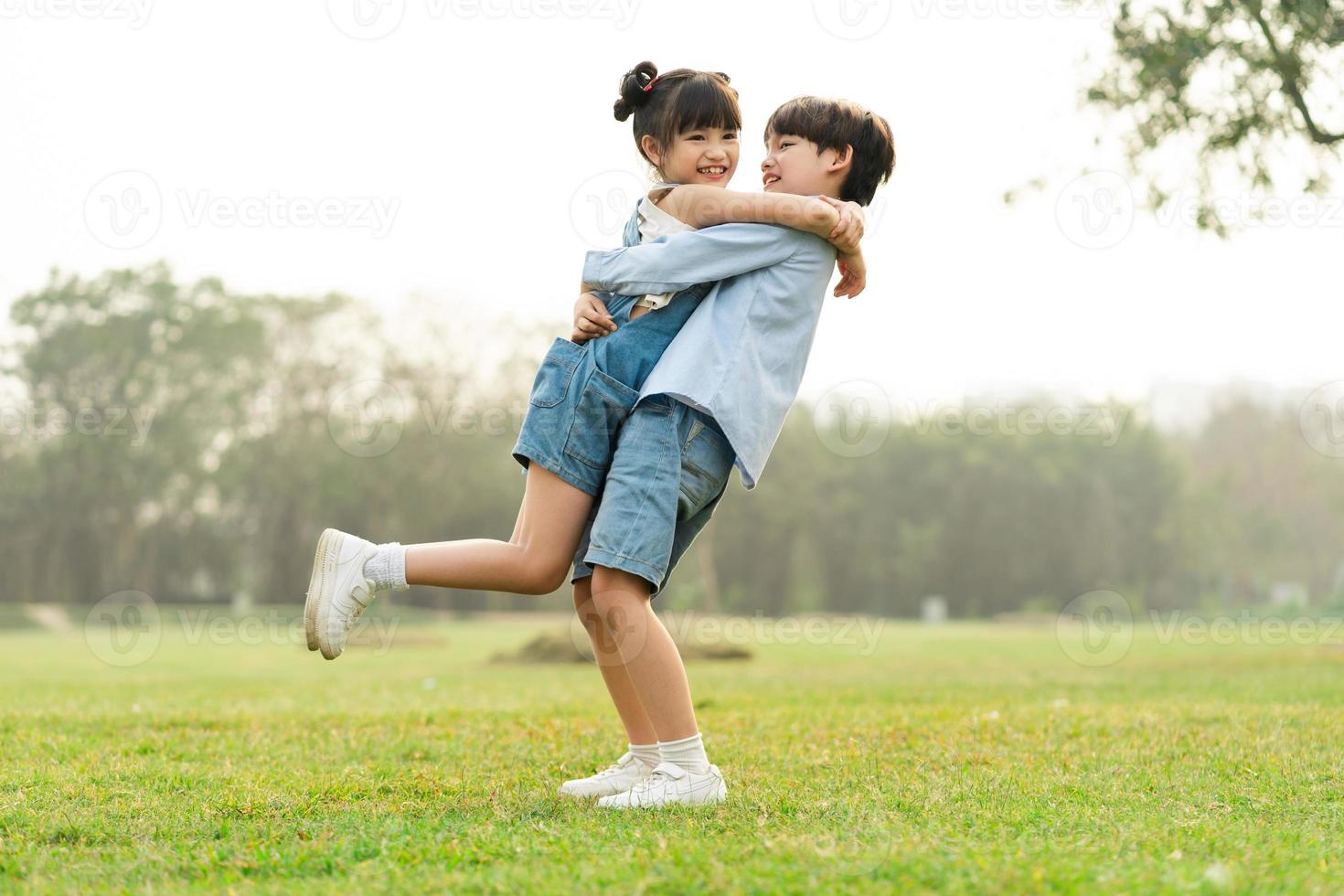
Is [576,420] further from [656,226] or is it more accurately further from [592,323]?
[656,226]

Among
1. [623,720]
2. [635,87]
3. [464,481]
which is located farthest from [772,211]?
[464,481]

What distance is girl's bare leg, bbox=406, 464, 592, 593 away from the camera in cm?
295

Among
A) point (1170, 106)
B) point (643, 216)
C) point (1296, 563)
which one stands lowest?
point (1296, 563)

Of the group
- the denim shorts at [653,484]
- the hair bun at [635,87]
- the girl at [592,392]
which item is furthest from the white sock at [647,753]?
the hair bun at [635,87]

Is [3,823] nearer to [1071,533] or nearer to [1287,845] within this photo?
[1287,845]

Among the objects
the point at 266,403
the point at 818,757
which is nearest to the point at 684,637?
the point at 818,757

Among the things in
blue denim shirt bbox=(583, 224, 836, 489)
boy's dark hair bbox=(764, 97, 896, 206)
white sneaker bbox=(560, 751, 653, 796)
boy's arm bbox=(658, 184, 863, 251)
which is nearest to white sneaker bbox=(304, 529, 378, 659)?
white sneaker bbox=(560, 751, 653, 796)

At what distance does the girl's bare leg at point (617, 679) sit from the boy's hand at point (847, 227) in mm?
1059

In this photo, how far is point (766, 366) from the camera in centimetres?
303

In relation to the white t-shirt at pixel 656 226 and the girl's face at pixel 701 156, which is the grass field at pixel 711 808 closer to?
the white t-shirt at pixel 656 226

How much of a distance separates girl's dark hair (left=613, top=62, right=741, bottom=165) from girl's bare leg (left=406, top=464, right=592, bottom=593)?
36.2 inches

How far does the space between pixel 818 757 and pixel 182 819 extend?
1850 mm

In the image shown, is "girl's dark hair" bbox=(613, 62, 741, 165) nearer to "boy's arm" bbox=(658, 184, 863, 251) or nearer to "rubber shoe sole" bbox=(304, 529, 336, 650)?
"boy's arm" bbox=(658, 184, 863, 251)

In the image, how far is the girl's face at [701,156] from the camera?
3.09 meters
